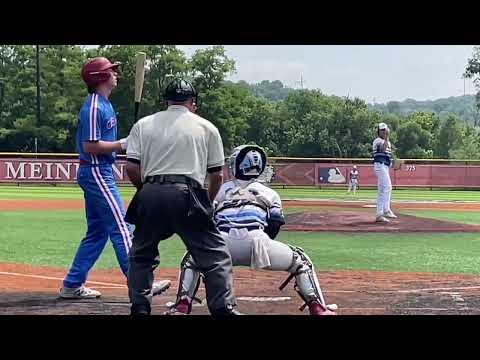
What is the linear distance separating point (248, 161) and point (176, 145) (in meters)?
0.88

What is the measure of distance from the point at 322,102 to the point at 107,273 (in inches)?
1122

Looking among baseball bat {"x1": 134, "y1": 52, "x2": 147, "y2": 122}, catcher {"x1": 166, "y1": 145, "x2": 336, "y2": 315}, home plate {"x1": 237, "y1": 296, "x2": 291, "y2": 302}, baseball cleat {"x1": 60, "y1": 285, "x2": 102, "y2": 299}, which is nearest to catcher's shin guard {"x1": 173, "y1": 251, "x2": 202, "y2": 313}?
catcher {"x1": 166, "y1": 145, "x2": 336, "y2": 315}

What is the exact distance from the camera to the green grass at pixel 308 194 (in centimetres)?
2270

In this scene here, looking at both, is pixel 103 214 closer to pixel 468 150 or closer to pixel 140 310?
pixel 140 310

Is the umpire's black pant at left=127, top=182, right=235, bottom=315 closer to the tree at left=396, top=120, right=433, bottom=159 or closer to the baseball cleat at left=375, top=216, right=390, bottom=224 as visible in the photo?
the baseball cleat at left=375, top=216, right=390, bottom=224

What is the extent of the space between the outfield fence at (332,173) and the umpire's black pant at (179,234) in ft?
68.9

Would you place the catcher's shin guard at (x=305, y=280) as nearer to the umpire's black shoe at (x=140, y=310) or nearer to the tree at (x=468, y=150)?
the umpire's black shoe at (x=140, y=310)

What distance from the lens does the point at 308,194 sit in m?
A: 25.2

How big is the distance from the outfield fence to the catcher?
66.7ft

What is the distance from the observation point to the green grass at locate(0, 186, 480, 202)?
2270cm

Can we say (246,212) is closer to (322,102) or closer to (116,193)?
(116,193)

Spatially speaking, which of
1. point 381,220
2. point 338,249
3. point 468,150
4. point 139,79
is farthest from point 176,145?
point 468,150

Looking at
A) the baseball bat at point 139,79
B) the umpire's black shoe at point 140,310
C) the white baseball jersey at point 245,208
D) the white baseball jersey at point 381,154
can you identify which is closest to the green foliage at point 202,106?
the white baseball jersey at point 381,154
